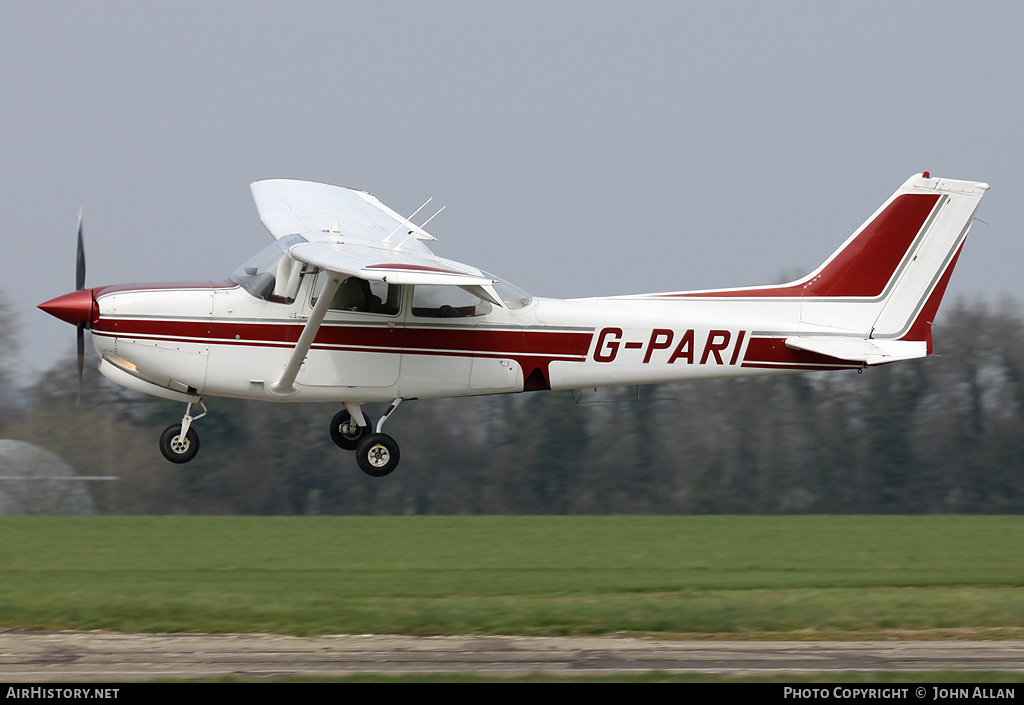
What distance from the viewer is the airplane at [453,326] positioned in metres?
13.0

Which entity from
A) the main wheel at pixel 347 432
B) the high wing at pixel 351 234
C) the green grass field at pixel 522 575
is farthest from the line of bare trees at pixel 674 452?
the main wheel at pixel 347 432

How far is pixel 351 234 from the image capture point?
14359mm

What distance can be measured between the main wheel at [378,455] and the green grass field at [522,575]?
2.15 meters

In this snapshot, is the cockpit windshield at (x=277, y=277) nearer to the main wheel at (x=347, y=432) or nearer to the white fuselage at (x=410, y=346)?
the white fuselage at (x=410, y=346)

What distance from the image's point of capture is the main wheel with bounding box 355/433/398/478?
541 inches

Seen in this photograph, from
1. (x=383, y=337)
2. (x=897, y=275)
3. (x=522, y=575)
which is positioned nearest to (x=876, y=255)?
(x=897, y=275)

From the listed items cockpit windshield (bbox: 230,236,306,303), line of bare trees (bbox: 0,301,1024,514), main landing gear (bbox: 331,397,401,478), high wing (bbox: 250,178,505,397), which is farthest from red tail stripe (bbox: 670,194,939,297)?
line of bare trees (bbox: 0,301,1024,514)

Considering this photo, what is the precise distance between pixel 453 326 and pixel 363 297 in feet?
3.50

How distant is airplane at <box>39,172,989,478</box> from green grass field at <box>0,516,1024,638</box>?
3156 mm

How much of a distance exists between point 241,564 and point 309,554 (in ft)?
7.55

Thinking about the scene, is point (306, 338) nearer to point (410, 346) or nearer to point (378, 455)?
point (410, 346)

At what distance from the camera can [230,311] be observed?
512 inches
